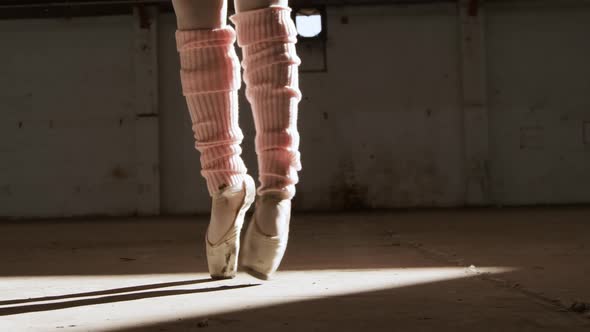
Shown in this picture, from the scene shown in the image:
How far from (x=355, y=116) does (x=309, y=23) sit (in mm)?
1157

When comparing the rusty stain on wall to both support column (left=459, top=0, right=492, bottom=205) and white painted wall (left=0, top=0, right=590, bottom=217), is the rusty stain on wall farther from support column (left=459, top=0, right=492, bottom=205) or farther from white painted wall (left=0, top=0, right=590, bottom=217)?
support column (left=459, top=0, right=492, bottom=205)

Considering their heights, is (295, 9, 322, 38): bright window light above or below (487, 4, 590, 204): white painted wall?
above

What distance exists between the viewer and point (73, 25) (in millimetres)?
8766

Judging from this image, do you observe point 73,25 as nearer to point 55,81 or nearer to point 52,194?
point 55,81

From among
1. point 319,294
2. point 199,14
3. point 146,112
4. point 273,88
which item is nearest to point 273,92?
point 273,88

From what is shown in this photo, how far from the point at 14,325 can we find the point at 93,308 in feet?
0.58

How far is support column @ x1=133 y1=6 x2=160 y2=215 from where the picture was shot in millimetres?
8555

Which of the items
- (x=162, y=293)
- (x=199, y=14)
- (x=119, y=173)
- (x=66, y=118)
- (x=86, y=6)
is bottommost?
(x=119, y=173)

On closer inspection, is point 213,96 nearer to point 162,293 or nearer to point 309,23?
point 162,293

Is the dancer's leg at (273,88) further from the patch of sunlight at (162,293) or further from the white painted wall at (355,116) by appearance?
the white painted wall at (355,116)

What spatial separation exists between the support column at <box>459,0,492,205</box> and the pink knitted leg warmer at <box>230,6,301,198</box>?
718 cm

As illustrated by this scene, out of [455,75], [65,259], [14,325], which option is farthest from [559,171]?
[14,325]

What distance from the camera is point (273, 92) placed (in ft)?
5.01

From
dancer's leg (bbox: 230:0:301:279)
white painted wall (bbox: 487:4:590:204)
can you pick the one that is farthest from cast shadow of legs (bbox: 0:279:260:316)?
white painted wall (bbox: 487:4:590:204)
